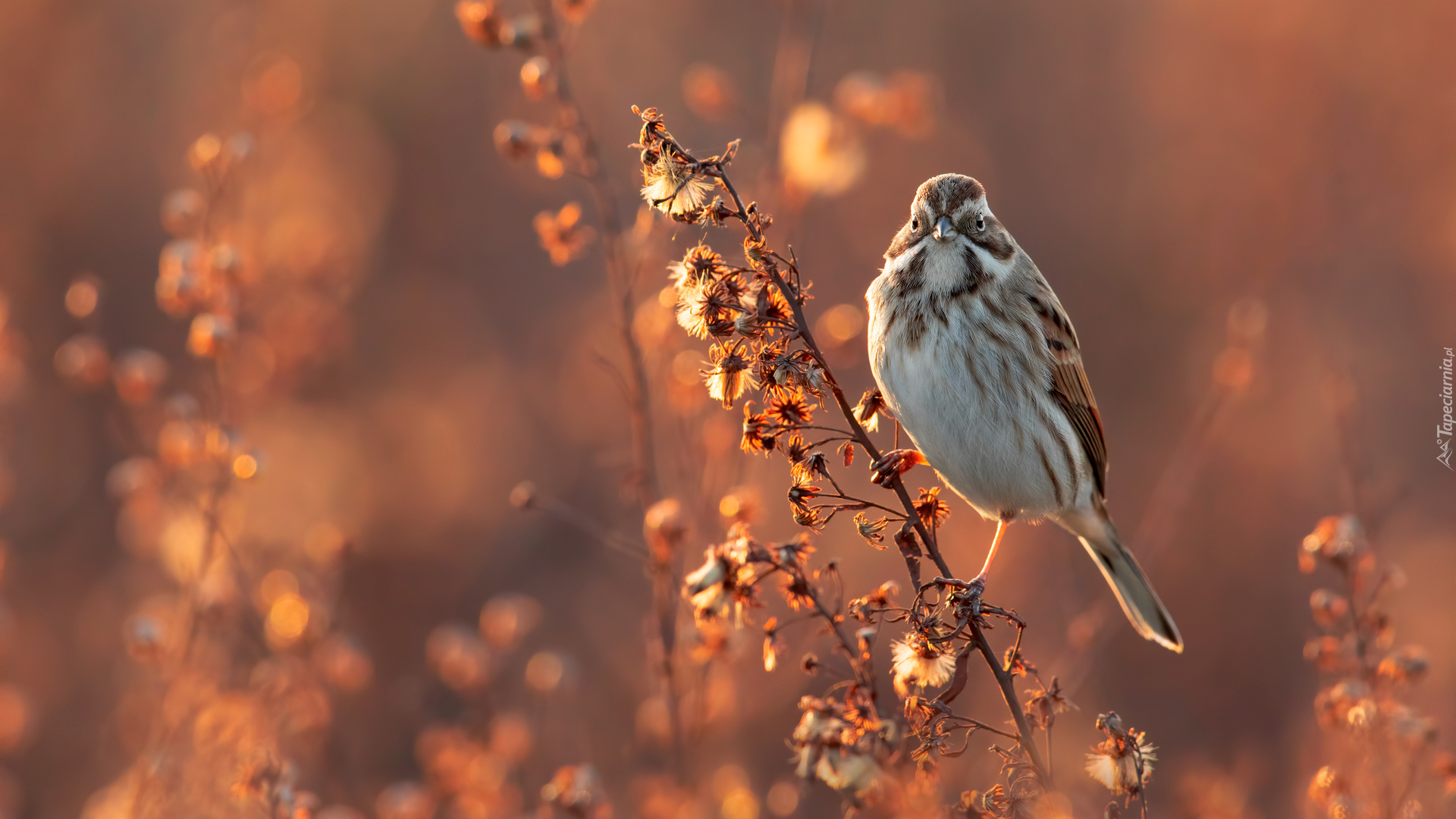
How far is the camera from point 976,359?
3797mm

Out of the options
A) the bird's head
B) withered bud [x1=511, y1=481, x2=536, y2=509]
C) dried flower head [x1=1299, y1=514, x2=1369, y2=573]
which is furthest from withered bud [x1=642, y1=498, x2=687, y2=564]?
dried flower head [x1=1299, y1=514, x2=1369, y2=573]

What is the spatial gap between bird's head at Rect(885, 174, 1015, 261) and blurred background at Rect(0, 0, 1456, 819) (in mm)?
497

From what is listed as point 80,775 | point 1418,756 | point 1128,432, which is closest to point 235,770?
point 80,775

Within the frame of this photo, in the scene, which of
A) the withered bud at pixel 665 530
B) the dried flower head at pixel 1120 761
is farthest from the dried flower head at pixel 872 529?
the withered bud at pixel 665 530

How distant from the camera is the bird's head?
3770 mm

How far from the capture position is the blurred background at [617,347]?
4.48 meters

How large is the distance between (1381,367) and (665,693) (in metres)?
6.53

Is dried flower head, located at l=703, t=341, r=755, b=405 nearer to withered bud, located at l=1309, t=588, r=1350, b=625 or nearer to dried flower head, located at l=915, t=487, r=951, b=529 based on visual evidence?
dried flower head, located at l=915, t=487, r=951, b=529

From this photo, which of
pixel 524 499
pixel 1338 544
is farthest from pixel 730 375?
pixel 1338 544

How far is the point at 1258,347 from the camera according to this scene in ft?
17.2

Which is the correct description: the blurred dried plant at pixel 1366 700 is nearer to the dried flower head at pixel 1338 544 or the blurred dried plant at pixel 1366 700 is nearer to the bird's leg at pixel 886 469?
the dried flower head at pixel 1338 544

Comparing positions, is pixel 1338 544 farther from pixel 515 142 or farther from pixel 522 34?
pixel 522 34

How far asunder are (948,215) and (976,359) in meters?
0.49

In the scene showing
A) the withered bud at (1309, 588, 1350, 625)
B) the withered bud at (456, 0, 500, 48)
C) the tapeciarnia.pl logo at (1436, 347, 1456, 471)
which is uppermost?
the tapeciarnia.pl logo at (1436, 347, 1456, 471)
